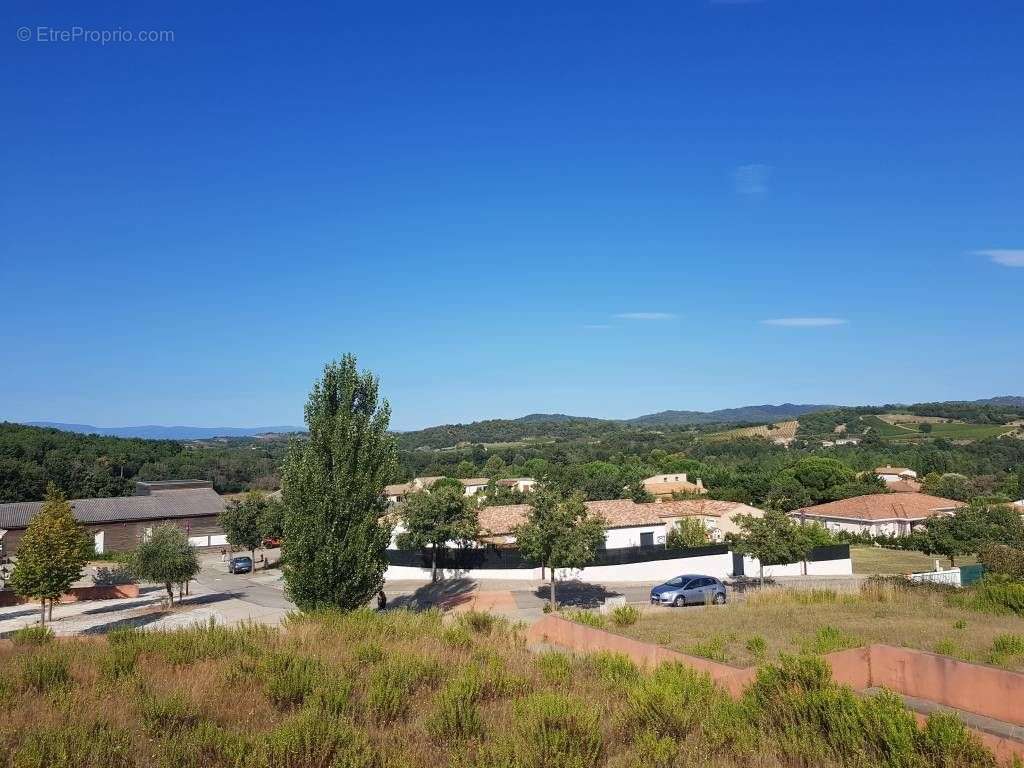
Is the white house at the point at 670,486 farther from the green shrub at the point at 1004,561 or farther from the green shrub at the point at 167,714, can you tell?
the green shrub at the point at 167,714

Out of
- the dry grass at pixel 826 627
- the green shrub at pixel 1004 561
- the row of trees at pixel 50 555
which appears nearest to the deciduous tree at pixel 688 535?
the green shrub at pixel 1004 561

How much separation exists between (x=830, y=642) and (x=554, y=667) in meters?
5.97

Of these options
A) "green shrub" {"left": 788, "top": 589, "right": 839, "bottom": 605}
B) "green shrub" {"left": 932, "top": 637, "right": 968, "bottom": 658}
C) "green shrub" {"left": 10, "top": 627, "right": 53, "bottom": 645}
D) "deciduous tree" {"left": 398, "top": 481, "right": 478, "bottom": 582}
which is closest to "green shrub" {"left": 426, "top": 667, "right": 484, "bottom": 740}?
"green shrub" {"left": 932, "top": 637, "right": 968, "bottom": 658}

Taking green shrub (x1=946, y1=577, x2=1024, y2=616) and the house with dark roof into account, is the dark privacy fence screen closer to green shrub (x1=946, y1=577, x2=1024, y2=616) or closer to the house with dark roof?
green shrub (x1=946, y1=577, x2=1024, y2=616)

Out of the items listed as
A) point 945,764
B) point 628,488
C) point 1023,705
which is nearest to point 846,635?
point 1023,705

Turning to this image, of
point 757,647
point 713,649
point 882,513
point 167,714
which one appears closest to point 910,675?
point 757,647

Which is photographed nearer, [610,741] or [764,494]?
[610,741]

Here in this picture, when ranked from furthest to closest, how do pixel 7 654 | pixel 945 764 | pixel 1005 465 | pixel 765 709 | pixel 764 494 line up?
1. pixel 1005 465
2. pixel 764 494
3. pixel 7 654
4. pixel 765 709
5. pixel 945 764

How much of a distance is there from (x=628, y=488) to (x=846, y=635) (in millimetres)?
58836

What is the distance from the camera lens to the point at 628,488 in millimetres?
73188

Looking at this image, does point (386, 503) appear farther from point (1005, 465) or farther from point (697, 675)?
point (1005, 465)

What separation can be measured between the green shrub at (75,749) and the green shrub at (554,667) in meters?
5.54

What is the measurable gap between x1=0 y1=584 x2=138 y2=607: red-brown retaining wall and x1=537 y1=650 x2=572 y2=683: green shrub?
3028 cm

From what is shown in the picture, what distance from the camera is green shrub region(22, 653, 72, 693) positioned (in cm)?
945
